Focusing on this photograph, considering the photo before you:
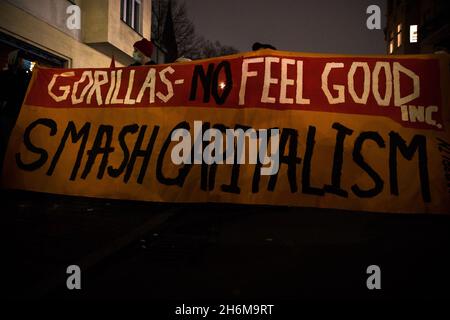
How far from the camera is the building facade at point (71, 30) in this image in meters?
8.84

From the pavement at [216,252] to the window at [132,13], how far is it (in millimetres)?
11398

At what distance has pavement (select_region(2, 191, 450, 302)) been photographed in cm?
275

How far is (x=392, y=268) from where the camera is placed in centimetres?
316

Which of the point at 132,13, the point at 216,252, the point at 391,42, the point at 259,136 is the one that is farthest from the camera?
the point at 391,42

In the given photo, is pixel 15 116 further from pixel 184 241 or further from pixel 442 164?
pixel 442 164

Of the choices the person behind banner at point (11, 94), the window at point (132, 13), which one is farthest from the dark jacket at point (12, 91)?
the window at point (132, 13)

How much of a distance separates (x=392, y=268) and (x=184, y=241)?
200 centimetres

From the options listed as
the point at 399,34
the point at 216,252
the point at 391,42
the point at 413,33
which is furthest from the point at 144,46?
the point at 391,42

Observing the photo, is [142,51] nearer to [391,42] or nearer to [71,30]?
[71,30]

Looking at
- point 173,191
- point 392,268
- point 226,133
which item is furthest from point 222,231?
point 392,268

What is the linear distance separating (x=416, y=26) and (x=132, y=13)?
26693 mm

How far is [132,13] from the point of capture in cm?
1552

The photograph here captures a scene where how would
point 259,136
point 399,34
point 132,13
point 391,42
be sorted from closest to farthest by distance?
1. point 259,136
2. point 132,13
3. point 399,34
4. point 391,42

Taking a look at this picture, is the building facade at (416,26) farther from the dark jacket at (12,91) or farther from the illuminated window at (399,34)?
the dark jacket at (12,91)
